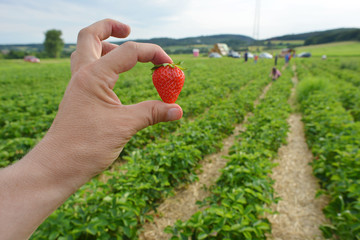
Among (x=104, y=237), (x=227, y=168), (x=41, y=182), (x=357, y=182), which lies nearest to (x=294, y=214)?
(x=357, y=182)

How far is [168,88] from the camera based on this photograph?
1.53 meters

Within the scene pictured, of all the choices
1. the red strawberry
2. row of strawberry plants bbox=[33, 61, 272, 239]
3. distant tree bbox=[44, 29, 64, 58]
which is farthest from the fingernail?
distant tree bbox=[44, 29, 64, 58]

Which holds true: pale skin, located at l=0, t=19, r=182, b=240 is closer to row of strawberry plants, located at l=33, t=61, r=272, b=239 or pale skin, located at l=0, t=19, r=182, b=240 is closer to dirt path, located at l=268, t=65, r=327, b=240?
row of strawberry plants, located at l=33, t=61, r=272, b=239

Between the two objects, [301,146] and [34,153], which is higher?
[34,153]

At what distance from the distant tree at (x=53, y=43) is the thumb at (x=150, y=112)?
242 feet

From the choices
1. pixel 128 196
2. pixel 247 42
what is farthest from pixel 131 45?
pixel 247 42

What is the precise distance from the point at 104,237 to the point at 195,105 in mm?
6019

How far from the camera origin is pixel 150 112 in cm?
132

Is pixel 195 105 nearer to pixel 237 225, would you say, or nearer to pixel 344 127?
pixel 344 127

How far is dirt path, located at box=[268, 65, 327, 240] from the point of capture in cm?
311

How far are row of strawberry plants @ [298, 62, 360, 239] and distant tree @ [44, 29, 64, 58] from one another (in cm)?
7246

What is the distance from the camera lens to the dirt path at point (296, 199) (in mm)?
3114

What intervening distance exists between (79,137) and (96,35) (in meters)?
0.74

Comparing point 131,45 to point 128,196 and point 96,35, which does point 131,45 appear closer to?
point 96,35
